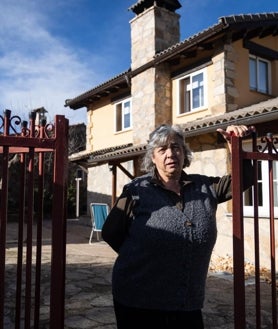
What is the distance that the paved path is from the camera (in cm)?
422

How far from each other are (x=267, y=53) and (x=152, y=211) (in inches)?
403

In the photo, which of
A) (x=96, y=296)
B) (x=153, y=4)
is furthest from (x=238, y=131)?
(x=153, y=4)

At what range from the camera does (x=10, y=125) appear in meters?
2.27

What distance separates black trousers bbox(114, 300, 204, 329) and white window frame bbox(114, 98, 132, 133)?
1185 centimetres

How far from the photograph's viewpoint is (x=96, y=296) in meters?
5.21

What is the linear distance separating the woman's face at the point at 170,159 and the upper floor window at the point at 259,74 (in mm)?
8885

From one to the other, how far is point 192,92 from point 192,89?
85 millimetres

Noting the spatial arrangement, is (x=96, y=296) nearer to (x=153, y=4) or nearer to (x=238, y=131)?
(x=238, y=131)

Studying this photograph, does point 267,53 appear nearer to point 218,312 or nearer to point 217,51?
point 217,51

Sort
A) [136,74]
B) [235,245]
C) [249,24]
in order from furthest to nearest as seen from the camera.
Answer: [136,74] < [249,24] < [235,245]

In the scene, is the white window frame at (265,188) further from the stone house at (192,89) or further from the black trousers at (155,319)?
the black trousers at (155,319)

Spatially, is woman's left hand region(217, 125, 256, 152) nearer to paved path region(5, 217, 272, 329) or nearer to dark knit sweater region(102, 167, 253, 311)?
dark knit sweater region(102, 167, 253, 311)

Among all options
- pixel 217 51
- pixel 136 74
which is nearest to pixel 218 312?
pixel 217 51

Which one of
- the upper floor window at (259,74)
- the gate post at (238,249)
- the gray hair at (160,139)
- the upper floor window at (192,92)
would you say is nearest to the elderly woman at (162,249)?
the gray hair at (160,139)
